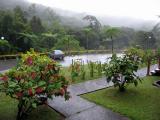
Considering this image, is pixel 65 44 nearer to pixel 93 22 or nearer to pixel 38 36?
pixel 38 36

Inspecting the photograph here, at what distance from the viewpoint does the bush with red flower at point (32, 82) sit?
4.15 m

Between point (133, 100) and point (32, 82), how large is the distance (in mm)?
3586

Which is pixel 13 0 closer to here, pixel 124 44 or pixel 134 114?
pixel 124 44

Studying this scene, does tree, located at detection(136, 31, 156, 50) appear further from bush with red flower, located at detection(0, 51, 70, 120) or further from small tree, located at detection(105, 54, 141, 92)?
bush with red flower, located at detection(0, 51, 70, 120)

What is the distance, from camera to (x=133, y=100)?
21.0 feet

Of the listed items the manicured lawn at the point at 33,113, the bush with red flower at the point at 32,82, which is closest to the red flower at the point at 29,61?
the bush with red flower at the point at 32,82

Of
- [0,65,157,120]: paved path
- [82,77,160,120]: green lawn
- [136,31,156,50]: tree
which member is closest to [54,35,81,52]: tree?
[136,31,156,50]: tree

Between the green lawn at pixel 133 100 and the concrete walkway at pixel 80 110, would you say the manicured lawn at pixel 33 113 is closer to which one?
the concrete walkway at pixel 80 110

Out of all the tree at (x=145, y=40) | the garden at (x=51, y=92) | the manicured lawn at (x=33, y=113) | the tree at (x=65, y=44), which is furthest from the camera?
the tree at (x=145, y=40)

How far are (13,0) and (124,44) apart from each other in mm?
45604

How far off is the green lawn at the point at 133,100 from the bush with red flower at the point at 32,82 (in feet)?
6.03

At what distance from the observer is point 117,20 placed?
9969cm

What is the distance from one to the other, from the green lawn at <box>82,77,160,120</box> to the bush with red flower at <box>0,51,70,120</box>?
Result: 6.03 feet

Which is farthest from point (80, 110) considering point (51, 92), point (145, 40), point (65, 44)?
point (145, 40)
